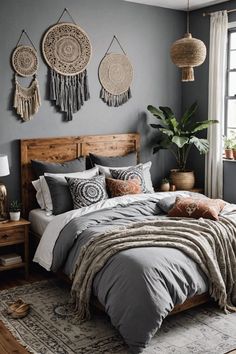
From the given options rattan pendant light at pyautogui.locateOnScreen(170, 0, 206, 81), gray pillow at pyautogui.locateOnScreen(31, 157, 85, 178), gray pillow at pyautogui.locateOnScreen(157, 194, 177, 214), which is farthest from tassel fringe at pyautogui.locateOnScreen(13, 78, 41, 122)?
gray pillow at pyautogui.locateOnScreen(157, 194, 177, 214)

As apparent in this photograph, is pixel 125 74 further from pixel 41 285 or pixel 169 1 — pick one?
pixel 41 285

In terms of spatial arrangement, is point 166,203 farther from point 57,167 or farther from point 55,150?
point 55,150

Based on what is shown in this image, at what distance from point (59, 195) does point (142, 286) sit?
1707 millimetres

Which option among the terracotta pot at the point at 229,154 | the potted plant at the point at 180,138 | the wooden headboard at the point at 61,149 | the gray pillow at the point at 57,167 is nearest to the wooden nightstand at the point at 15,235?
the wooden headboard at the point at 61,149

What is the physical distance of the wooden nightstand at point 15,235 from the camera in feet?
13.9

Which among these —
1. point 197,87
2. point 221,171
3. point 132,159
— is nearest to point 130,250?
point 132,159

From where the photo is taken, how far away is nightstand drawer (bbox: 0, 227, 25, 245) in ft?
13.9

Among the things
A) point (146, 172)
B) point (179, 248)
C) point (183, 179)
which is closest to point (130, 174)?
point (146, 172)

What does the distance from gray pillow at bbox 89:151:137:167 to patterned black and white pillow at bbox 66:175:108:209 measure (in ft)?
1.79

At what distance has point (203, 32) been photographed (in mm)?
5785

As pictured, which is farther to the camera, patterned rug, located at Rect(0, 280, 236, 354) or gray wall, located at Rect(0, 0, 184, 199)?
gray wall, located at Rect(0, 0, 184, 199)

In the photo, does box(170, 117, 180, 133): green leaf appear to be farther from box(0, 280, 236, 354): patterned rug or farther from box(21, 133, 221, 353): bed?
box(0, 280, 236, 354): patterned rug

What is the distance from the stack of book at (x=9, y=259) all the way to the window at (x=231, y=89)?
3023 millimetres

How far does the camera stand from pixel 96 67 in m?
5.26
